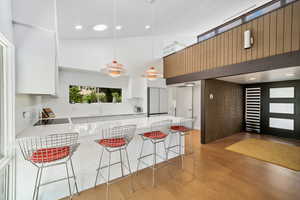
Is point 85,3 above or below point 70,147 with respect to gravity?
above

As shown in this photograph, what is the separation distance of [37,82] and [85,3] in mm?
1693

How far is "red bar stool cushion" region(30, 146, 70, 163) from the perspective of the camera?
140cm

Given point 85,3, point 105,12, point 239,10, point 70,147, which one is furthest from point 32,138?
point 239,10

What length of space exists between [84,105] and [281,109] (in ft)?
22.5

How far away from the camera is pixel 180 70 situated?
4.95 m

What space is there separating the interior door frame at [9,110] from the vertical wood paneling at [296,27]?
451 centimetres

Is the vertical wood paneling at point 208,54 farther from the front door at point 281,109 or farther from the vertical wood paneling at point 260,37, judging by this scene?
the front door at point 281,109

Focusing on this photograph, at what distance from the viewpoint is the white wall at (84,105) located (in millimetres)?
4020

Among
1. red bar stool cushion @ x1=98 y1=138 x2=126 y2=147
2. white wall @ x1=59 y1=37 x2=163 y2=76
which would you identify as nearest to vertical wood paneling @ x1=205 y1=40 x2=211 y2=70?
white wall @ x1=59 y1=37 x2=163 y2=76

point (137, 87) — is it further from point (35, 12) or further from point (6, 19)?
point (6, 19)

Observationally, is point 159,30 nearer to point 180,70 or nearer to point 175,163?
point 180,70

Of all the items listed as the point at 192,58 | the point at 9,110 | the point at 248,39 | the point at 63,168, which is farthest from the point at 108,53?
the point at 248,39

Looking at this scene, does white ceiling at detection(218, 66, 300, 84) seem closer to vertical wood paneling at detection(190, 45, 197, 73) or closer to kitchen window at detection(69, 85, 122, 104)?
vertical wood paneling at detection(190, 45, 197, 73)

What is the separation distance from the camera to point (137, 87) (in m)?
5.20
